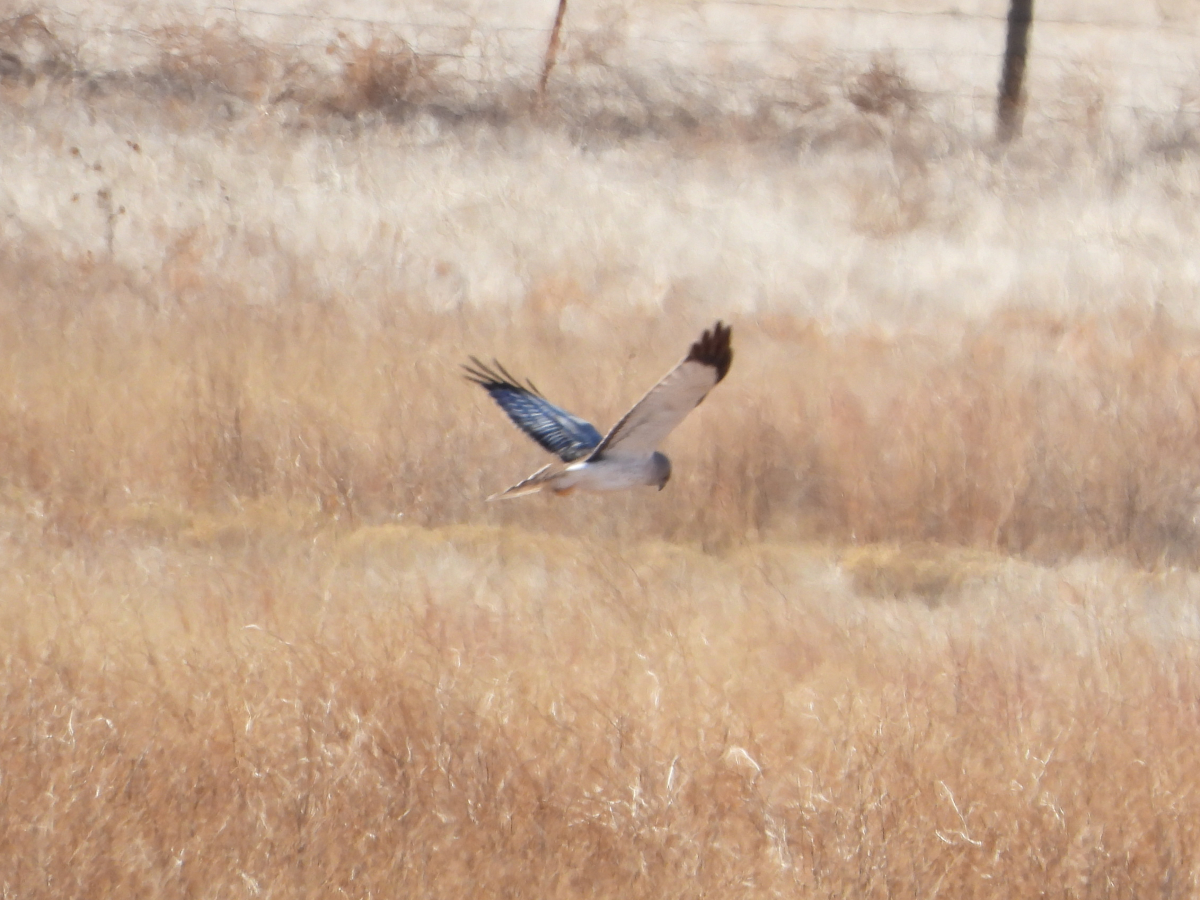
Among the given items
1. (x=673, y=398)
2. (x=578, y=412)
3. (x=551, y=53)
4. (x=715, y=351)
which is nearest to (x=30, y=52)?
(x=551, y=53)

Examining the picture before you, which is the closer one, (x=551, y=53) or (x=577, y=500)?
(x=577, y=500)

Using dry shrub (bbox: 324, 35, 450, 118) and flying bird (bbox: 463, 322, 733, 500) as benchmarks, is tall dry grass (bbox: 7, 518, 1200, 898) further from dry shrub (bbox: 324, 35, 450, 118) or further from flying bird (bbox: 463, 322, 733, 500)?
dry shrub (bbox: 324, 35, 450, 118)

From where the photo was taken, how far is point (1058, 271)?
10438 millimetres

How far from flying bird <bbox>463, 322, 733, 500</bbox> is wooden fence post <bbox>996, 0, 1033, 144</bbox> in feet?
24.6

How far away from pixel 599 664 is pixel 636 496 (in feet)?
7.15

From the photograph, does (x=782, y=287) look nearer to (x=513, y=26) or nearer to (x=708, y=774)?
(x=513, y=26)

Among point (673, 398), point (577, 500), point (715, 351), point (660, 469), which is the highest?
point (715, 351)

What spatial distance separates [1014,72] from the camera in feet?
43.2

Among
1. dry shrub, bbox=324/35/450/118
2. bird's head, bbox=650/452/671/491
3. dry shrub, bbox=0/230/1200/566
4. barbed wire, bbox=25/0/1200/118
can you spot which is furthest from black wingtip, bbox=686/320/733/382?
barbed wire, bbox=25/0/1200/118

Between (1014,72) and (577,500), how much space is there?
747 centimetres

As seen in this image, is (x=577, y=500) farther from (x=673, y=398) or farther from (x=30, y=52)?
(x=30, y=52)

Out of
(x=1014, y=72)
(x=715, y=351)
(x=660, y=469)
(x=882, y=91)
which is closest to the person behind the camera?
(x=715, y=351)

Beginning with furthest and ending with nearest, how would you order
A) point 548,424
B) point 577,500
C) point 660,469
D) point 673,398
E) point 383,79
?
point 383,79 < point 577,500 < point 548,424 < point 660,469 < point 673,398

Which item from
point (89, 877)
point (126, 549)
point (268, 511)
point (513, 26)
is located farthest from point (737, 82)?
point (89, 877)
